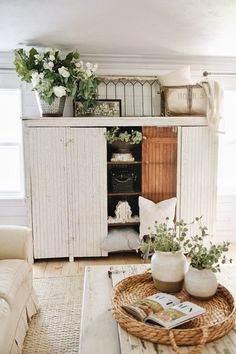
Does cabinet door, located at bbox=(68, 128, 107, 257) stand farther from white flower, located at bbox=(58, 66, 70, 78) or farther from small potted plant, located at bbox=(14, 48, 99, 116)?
white flower, located at bbox=(58, 66, 70, 78)

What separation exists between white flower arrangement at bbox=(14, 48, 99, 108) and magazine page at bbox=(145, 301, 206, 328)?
7.80 feet

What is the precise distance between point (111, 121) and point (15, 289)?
2.02 m

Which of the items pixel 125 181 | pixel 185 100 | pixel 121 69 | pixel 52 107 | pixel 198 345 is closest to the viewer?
pixel 198 345

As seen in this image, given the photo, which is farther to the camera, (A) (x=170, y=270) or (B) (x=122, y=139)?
(B) (x=122, y=139)

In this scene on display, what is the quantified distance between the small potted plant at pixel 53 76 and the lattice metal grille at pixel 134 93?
1.65 feet

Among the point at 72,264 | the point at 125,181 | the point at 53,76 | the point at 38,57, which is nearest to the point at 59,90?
the point at 53,76

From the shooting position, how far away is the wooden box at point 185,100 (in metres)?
3.58

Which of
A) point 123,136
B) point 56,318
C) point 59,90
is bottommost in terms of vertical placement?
point 56,318

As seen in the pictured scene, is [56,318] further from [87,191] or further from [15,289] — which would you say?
[87,191]

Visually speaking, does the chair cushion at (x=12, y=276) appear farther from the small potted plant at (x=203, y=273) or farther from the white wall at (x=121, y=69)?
the white wall at (x=121, y=69)

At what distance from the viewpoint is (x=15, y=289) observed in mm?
2078

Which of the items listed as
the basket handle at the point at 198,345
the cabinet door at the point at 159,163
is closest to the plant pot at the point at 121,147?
the cabinet door at the point at 159,163

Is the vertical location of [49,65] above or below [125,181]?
above

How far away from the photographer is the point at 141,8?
2369 mm
